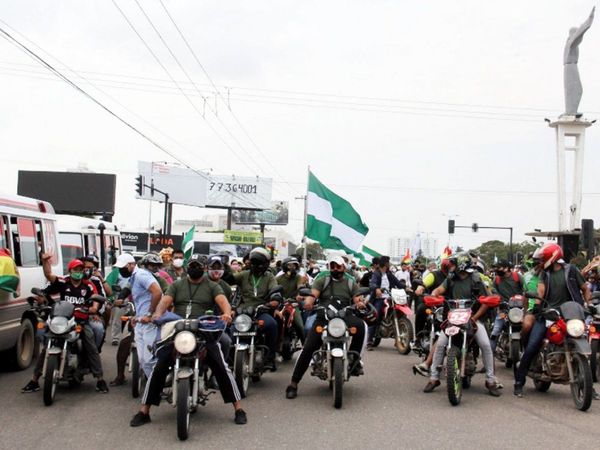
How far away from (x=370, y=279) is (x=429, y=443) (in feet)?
23.7

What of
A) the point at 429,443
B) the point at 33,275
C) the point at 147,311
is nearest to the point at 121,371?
the point at 147,311

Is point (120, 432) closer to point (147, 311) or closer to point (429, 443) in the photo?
point (147, 311)

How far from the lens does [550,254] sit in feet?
26.9

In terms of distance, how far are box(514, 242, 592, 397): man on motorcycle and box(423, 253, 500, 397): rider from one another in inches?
15.2

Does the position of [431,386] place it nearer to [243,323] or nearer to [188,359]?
[243,323]

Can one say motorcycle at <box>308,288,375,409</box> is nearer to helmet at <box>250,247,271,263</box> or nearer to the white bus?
helmet at <box>250,247,271,263</box>

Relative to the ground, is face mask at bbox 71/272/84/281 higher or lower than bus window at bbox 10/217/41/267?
lower

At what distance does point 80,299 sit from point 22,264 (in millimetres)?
1969

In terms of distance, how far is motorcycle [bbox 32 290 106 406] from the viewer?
290 inches

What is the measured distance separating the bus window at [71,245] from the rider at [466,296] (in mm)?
11854

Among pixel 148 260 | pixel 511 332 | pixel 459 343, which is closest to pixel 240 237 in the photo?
pixel 511 332

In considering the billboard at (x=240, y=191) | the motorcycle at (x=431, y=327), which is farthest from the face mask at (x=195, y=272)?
the billboard at (x=240, y=191)

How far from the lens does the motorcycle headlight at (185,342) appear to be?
621cm

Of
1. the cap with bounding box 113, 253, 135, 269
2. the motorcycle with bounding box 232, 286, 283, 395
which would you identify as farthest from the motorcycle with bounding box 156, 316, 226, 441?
the cap with bounding box 113, 253, 135, 269
